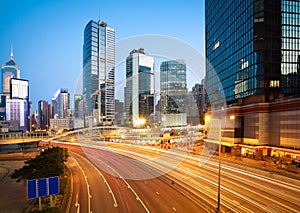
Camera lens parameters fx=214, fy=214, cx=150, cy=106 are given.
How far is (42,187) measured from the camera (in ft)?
57.3

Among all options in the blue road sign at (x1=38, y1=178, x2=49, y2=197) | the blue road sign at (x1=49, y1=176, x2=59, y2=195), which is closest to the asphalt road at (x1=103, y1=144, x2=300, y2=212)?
the blue road sign at (x1=49, y1=176, x2=59, y2=195)

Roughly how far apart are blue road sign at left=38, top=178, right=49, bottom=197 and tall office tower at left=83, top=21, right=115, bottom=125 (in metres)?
150

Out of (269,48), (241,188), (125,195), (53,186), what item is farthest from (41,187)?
(269,48)

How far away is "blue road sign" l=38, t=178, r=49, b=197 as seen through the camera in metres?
17.3

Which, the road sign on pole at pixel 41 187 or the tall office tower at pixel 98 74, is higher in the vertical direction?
the tall office tower at pixel 98 74

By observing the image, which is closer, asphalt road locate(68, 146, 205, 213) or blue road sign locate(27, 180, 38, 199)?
blue road sign locate(27, 180, 38, 199)

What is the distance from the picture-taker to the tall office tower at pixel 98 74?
169 m

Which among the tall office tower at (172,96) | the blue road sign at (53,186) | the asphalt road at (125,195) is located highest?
the tall office tower at (172,96)

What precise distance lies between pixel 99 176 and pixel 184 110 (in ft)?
339

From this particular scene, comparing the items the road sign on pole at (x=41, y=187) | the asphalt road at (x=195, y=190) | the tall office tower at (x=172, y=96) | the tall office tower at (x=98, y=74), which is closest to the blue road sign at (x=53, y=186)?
the road sign on pole at (x=41, y=187)

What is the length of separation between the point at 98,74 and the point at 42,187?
16462cm

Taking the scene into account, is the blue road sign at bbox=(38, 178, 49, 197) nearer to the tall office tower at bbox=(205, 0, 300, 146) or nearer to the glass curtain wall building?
the tall office tower at bbox=(205, 0, 300, 146)

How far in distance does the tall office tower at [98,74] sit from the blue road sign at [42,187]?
493 ft

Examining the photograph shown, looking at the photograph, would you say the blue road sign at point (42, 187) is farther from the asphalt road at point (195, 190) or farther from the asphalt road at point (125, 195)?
the asphalt road at point (195, 190)
